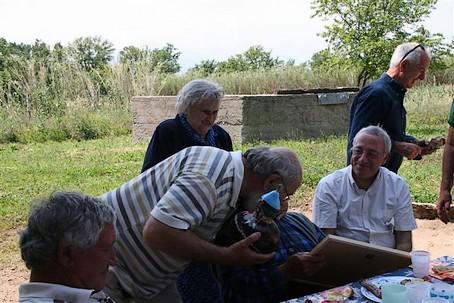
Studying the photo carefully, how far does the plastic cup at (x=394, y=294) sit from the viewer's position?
191 cm

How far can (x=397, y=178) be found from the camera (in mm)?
3152

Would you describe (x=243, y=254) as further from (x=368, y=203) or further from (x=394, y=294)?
(x=368, y=203)

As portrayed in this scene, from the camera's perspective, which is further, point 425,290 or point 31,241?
point 425,290

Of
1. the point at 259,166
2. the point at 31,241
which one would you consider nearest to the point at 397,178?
the point at 259,166

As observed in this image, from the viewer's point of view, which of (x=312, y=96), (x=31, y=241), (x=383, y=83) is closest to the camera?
(x=31, y=241)

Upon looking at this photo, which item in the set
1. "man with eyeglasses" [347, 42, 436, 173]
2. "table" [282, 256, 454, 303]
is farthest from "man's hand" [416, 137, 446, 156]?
"table" [282, 256, 454, 303]

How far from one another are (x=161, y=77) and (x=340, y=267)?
1117 centimetres

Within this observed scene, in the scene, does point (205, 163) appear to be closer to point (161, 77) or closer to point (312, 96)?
point (312, 96)

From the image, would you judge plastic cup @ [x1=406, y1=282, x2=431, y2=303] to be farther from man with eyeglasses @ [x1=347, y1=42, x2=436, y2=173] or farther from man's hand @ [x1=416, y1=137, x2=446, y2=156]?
man's hand @ [x1=416, y1=137, x2=446, y2=156]

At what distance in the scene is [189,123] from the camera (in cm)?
338

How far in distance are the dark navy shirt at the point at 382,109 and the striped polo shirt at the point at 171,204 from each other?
1.76 metres

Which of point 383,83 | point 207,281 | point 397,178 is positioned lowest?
point 207,281

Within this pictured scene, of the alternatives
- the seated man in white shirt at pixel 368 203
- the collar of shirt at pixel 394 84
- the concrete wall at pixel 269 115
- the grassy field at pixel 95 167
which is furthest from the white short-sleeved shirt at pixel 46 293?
the concrete wall at pixel 269 115

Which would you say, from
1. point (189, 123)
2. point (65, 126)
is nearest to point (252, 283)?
point (189, 123)
